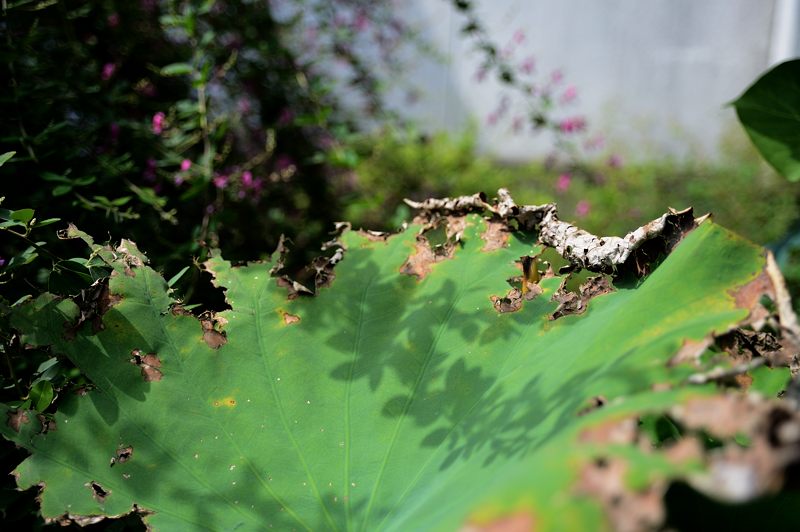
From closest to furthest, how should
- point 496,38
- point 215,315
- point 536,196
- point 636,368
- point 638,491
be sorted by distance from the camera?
point 638,491
point 636,368
point 215,315
point 536,196
point 496,38

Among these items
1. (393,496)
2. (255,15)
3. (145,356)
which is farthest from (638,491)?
(255,15)

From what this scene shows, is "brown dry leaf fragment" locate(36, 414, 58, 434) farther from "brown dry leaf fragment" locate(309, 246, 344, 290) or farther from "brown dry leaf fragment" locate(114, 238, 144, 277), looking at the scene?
"brown dry leaf fragment" locate(309, 246, 344, 290)

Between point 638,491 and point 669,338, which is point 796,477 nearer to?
point 638,491

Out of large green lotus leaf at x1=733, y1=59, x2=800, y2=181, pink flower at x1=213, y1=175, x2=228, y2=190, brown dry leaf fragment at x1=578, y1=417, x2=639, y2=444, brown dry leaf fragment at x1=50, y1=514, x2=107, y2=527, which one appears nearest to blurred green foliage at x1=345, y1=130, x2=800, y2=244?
pink flower at x1=213, y1=175, x2=228, y2=190

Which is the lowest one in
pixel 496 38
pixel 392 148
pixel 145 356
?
pixel 145 356

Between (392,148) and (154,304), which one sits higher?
(392,148)
